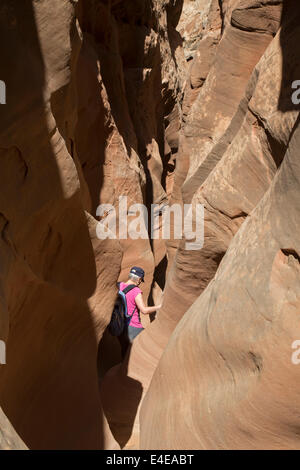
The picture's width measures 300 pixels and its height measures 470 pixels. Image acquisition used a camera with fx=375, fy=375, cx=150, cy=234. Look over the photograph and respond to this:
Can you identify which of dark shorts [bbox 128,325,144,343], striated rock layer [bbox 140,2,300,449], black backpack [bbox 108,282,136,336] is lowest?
dark shorts [bbox 128,325,144,343]

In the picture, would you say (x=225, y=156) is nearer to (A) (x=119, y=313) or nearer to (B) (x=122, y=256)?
(B) (x=122, y=256)

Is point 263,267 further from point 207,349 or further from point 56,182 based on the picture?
point 56,182

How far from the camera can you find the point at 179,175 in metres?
5.54

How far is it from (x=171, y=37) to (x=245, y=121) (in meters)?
5.80

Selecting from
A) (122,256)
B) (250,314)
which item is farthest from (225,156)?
(250,314)

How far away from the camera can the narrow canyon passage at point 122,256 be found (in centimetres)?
172

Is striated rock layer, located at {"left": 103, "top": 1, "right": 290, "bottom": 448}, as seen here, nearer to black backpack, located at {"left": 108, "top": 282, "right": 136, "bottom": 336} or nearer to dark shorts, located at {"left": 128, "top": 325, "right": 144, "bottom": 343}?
dark shorts, located at {"left": 128, "top": 325, "right": 144, "bottom": 343}

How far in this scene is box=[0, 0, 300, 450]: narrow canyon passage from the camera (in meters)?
1.72

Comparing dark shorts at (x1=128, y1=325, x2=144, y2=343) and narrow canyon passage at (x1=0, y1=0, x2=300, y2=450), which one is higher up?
narrow canyon passage at (x1=0, y1=0, x2=300, y2=450)

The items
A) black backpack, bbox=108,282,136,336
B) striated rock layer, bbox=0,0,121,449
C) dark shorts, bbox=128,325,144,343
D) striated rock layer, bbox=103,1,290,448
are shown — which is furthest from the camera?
dark shorts, bbox=128,325,144,343

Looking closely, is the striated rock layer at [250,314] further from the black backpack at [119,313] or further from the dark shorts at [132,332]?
the dark shorts at [132,332]

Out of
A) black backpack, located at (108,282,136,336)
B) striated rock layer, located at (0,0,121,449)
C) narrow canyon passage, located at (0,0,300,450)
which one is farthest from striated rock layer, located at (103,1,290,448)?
striated rock layer, located at (0,0,121,449)

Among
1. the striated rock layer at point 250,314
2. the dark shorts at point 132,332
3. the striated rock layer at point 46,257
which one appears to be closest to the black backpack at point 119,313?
the dark shorts at point 132,332

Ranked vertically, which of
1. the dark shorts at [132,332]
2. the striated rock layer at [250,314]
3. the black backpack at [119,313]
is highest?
the striated rock layer at [250,314]
